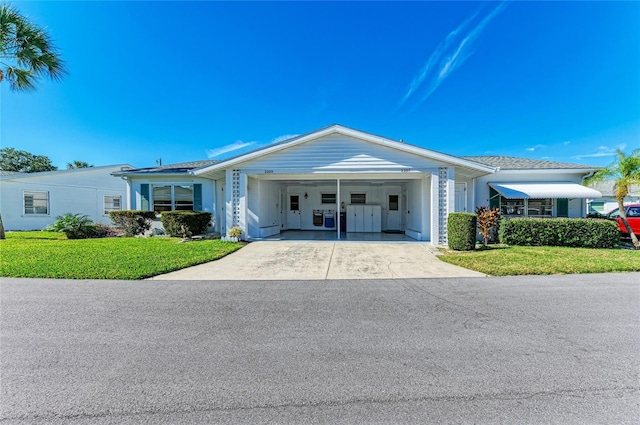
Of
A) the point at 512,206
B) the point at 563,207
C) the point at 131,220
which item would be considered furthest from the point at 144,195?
the point at 563,207

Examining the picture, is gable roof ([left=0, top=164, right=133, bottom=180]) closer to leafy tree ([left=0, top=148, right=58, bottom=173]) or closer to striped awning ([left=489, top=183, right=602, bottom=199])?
striped awning ([left=489, top=183, right=602, bottom=199])

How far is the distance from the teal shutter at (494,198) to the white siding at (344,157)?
3636 millimetres

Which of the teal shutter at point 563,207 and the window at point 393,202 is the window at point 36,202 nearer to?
the window at point 393,202

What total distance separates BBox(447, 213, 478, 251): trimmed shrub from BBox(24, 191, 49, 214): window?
2178 cm

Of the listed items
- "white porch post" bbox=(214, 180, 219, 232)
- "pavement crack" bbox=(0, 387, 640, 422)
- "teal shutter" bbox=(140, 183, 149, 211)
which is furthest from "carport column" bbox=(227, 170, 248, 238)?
"pavement crack" bbox=(0, 387, 640, 422)

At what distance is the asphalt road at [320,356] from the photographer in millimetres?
2137

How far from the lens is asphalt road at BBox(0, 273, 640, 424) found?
84.1 inches

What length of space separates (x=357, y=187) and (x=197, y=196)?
8064mm

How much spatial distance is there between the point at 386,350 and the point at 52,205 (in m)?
21.7

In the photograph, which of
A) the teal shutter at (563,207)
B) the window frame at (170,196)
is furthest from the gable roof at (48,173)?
the teal shutter at (563,207)

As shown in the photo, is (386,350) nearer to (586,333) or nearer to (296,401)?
(296,401)

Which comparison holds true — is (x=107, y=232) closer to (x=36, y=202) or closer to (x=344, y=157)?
(x=36, y=202)

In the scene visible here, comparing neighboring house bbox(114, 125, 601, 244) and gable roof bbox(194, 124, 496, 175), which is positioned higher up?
gable roof bbox(194, 124, 496, 175)

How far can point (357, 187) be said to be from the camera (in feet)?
50.6
